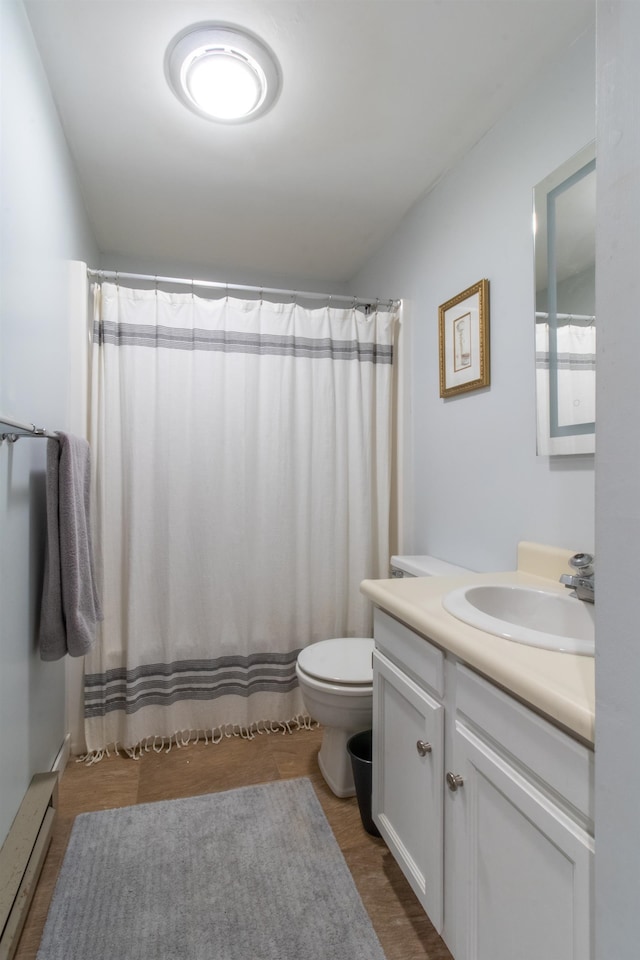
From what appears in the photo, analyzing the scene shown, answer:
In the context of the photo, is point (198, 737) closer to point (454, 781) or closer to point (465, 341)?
point (454, 781)

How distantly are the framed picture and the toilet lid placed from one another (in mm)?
1109

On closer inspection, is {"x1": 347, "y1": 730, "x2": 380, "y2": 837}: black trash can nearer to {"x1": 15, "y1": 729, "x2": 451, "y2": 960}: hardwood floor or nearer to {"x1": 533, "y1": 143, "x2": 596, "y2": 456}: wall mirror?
{"x1": 15, "y1": 729, "x2": 451, "y2": 960}: hardwood floor

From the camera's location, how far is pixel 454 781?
1000 millimetres

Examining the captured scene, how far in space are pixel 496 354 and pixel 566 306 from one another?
317 millimetres

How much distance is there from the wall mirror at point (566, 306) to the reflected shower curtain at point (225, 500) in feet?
3.19

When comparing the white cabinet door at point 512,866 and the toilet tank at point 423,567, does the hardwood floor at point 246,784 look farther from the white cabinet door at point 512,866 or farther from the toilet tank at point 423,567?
the toilet tank at point 423,567

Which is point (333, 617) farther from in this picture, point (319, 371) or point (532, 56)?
point (532, 56)

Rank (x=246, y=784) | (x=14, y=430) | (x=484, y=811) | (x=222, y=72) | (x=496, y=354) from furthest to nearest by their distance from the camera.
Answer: (x=246, y=784) → (x=496, y=354) → (x=222, y=72) → (x=14, y=430) → (x=484, y=811)

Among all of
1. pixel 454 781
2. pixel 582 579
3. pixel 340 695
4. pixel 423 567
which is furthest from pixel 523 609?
pixel 340 695

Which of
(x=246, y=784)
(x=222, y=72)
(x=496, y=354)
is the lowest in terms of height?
(x=246, y=784)

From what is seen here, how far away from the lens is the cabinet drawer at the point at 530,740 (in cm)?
69

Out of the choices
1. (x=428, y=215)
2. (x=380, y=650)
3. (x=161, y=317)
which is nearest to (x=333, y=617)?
(x=380, y=650)

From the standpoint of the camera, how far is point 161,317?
2078 mm

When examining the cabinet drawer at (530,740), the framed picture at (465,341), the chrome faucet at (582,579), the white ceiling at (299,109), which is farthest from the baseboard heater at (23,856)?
the white ceiling at (299,109)
